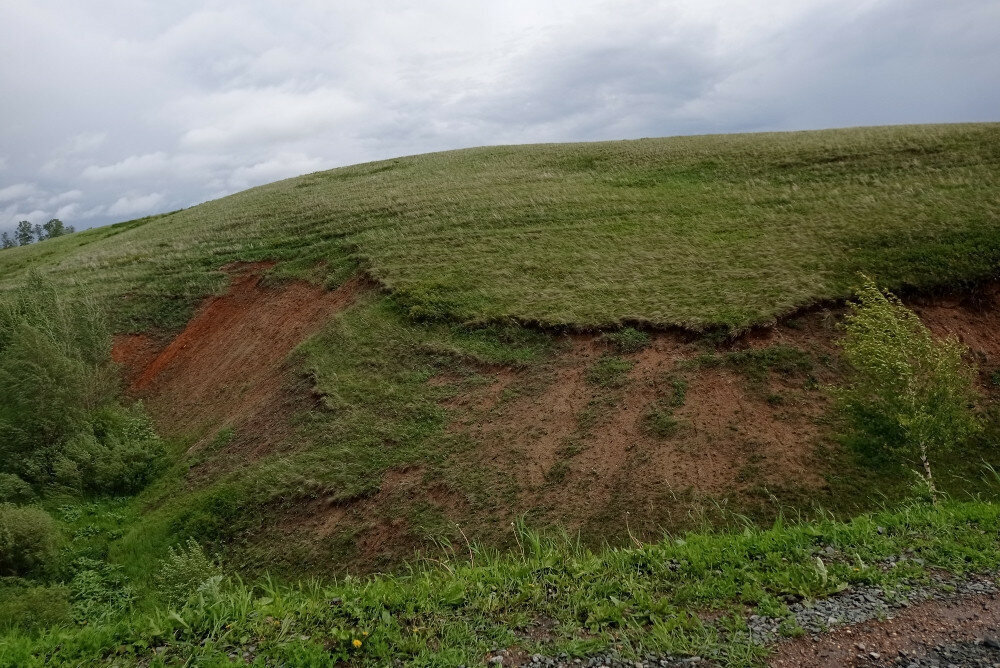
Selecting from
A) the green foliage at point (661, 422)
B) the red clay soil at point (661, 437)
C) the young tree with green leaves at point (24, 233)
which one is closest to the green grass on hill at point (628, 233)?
the red clay soil at point (661, 437)

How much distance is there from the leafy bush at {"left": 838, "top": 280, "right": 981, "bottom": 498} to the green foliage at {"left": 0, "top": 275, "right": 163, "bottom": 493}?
18.6m

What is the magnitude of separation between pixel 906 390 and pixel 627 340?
23.4ft

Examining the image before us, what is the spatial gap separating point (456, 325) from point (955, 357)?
1283 centimetres

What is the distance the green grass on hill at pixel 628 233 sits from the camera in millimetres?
18781

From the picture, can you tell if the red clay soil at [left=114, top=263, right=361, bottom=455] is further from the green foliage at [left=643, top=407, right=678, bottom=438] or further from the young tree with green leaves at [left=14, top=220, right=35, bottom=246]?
the young tree with green leaves at [left=14, top=220, right=35, bottom=246]

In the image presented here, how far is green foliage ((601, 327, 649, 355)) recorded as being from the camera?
55.6ft

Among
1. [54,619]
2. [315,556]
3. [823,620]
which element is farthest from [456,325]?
[823,620]

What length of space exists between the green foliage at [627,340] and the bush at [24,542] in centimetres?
1429

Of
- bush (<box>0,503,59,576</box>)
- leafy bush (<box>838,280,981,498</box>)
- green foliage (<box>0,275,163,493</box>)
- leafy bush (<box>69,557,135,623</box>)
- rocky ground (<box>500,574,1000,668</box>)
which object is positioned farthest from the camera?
green foliage (<box>0,275,163,493</box>)

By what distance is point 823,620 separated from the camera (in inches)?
273

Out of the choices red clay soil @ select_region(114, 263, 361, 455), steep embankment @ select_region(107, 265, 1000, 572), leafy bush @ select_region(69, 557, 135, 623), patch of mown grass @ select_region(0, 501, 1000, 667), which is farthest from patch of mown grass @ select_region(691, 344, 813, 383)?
leafy bush @ select_region(69, 557, 135, 623)

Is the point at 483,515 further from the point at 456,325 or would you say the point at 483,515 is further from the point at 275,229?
the point at 275,229

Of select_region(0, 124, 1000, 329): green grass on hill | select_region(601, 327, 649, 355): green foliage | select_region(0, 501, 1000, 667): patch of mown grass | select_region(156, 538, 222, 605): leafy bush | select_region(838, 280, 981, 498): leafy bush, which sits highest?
select_region(0, 124, 1000, 329): green grass on hill

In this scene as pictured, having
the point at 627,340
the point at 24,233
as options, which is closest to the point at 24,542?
the point at 627,340
